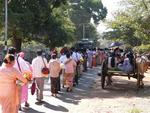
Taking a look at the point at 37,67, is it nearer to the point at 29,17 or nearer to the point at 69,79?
the point at 69,79

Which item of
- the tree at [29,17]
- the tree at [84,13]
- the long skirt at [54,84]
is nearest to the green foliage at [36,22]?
the tree at [29,17]

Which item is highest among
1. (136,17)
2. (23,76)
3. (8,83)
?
(136,17)

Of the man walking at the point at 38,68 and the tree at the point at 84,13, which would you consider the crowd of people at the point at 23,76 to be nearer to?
the man walking at the point at 38,68

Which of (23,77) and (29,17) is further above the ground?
(29,17)

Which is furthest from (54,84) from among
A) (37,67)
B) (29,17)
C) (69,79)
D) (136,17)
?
(29,17)

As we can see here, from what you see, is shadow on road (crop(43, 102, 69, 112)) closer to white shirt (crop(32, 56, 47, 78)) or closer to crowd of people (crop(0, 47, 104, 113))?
crowd of people (crop(0, 47, 104, 113))

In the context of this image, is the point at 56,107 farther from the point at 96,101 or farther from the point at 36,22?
the point at 36,22

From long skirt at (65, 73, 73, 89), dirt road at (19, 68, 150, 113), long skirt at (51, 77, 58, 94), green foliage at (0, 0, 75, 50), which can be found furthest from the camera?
green foliage at (0, 0, 75, 50)

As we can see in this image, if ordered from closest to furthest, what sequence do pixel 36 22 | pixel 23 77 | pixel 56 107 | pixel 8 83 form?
pixel 8 83 < pixel 23 77 < pixel 56 107 < pixel 36 22

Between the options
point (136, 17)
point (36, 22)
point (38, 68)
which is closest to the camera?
point (38, 68)

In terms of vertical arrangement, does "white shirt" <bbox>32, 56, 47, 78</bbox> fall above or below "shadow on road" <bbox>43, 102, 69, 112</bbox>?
above

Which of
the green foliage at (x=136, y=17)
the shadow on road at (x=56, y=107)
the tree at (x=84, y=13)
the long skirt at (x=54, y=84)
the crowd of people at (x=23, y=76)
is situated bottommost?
the shadow on road at (x=56, y=107)

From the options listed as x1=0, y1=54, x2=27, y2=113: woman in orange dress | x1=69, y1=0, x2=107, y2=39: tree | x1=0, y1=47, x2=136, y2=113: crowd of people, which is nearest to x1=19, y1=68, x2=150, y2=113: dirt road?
x1=0, y1=47, x2=136, y2=113: crowd of people

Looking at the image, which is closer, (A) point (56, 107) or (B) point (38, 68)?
(A) point (56, 107)
